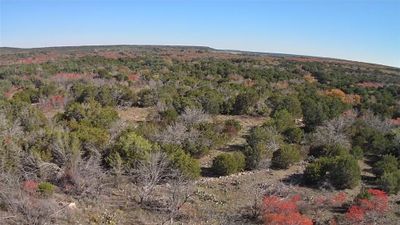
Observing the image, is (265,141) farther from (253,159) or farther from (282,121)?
(282,121)

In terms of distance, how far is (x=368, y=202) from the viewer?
12.1 m

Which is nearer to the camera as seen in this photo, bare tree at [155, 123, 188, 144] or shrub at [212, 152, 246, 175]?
shrub at [212, 152, 246, 175]

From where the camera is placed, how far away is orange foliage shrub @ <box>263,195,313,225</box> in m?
10.5

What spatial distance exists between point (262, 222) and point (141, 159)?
14.8ft

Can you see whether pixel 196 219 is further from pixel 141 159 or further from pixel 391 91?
pixel 391 91

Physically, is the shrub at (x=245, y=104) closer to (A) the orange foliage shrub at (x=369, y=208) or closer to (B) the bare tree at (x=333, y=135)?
(B) the bare tree at (x=333, y=135)

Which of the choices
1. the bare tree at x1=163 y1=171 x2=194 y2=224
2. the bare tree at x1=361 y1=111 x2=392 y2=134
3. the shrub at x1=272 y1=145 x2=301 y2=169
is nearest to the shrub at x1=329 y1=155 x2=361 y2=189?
the shrub at x1=272 y1=145 x2=301 y2=169

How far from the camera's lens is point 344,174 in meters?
14.0

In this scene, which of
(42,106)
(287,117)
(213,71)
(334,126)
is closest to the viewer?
(334,126)

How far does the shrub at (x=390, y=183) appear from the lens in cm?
1388

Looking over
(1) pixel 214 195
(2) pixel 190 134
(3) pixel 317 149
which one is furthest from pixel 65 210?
(3) pixel 317 149

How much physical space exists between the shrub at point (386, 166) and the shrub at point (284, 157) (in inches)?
113

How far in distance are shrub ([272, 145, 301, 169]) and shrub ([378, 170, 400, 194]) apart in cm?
310

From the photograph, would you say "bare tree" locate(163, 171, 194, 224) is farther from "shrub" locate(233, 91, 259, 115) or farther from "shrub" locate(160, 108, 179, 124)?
"shrub" locate(233, 91, 259, 115)
